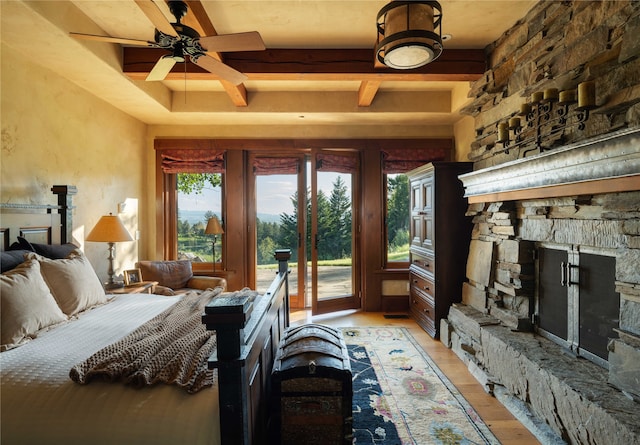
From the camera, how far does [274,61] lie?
3.13m

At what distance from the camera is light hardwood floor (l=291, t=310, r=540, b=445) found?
2104 millimetres

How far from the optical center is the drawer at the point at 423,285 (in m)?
3.74

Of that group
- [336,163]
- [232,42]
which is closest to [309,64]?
[232,42]

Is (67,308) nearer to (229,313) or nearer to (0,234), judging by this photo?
(0,234)

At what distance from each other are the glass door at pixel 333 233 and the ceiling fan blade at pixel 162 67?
7.46 ft

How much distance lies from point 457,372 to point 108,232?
3.43 meters

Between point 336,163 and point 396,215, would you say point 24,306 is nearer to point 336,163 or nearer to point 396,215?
point 336,163

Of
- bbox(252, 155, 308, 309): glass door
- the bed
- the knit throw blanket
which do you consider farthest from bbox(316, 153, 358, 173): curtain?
the bed

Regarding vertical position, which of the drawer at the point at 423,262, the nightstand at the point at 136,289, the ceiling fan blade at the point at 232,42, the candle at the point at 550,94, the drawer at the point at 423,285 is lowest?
the drawer at the point at 423,285

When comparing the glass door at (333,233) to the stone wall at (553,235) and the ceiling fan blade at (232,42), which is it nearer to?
the stone wall at (553,235)

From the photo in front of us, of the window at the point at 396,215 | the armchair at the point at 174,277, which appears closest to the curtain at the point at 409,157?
the window at the point at 396,215

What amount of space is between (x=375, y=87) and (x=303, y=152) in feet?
4.97

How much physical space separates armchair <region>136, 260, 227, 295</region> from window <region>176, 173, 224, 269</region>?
24.8 inches

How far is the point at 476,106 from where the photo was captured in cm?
343
